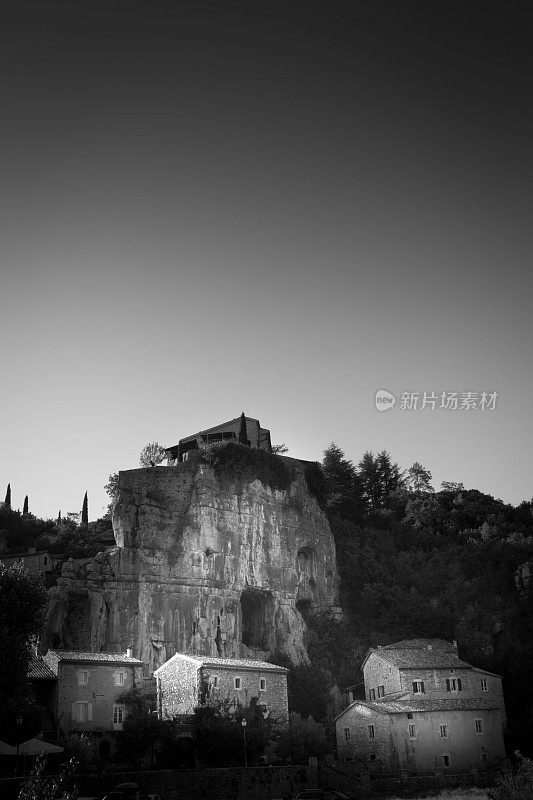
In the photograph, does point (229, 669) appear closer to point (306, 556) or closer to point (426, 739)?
point (426, 739)

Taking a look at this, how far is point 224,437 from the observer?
79625 mm

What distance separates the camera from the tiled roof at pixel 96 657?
47306 mm

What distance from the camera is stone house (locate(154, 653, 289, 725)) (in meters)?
48.1

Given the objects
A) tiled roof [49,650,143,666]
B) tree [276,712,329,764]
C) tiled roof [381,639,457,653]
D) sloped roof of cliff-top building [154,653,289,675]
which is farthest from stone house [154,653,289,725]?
tiled roof [381,639,457,653]

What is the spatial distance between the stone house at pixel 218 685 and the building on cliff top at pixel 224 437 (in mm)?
29822

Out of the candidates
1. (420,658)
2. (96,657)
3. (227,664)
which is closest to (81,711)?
(96,657)

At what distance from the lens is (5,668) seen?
4044cm

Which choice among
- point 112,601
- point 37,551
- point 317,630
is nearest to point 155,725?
point 112,601

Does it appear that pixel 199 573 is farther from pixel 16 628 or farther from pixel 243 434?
pixel 16 628

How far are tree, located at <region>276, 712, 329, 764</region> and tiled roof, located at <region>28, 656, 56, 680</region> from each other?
533 inches

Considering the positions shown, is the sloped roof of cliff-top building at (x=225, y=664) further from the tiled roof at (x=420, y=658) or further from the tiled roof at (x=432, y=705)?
the tiled roof at (x=420, y=658)

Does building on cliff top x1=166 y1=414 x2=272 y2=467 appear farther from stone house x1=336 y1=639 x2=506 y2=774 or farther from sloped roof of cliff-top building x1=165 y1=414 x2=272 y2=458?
stone house x1=336 y1=639 x2=506 y2=774

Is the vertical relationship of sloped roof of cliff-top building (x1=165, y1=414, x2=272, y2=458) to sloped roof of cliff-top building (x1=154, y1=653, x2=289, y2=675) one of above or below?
above

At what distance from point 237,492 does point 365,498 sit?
65.5 feet
